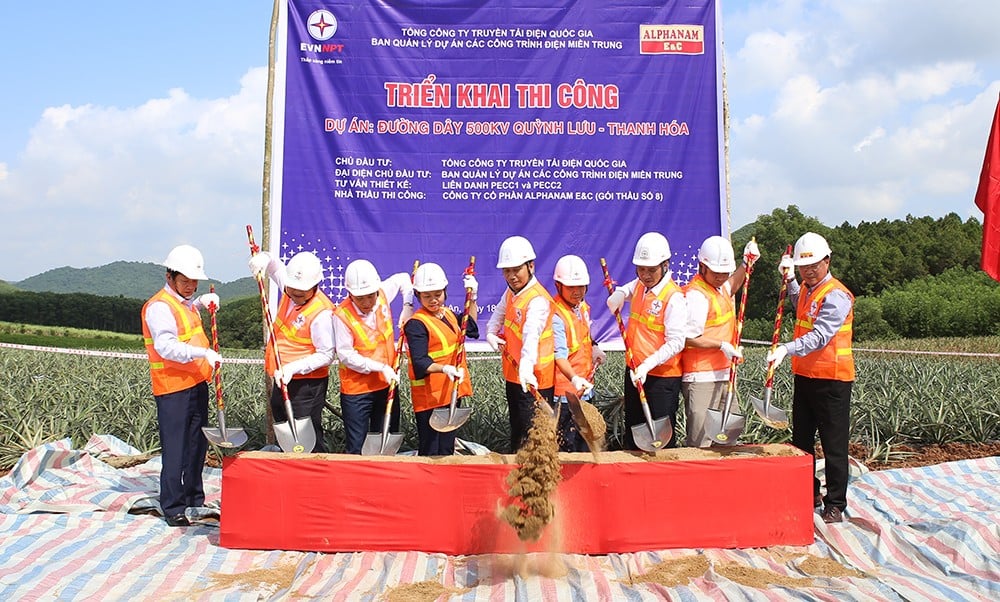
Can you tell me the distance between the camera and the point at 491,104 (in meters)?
6.62

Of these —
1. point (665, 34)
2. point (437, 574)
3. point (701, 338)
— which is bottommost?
point (437, 574)

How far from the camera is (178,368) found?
16.6 ft

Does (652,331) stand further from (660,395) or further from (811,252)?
(811,252)

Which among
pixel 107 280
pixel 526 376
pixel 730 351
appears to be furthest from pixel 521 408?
pixel 107 280

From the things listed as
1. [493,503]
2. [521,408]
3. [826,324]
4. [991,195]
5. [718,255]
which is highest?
[991,195]

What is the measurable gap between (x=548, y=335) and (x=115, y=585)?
8.76ft

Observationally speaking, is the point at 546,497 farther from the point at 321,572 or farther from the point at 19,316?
the point at 19,316

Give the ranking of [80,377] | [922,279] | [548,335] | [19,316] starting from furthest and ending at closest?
[19,316], [922,279], [80,377], [548,335]

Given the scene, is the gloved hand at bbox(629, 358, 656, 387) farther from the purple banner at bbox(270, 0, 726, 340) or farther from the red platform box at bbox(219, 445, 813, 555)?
the purple banner at bbox(270, 0, 726, 340)

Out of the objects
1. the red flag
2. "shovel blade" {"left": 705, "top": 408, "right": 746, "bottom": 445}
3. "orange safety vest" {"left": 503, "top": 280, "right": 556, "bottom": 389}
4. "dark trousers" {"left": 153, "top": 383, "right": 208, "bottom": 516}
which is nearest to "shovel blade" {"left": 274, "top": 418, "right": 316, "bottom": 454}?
"dark trousers" {"left": 153, "top": 383, "right": 208, "bottom": 516}

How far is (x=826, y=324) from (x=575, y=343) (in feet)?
5.06

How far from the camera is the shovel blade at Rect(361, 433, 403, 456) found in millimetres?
4930

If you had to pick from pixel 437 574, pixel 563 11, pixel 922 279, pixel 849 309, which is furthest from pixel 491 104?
pixel 922 279

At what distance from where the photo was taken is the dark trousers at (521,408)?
16.1 ft
